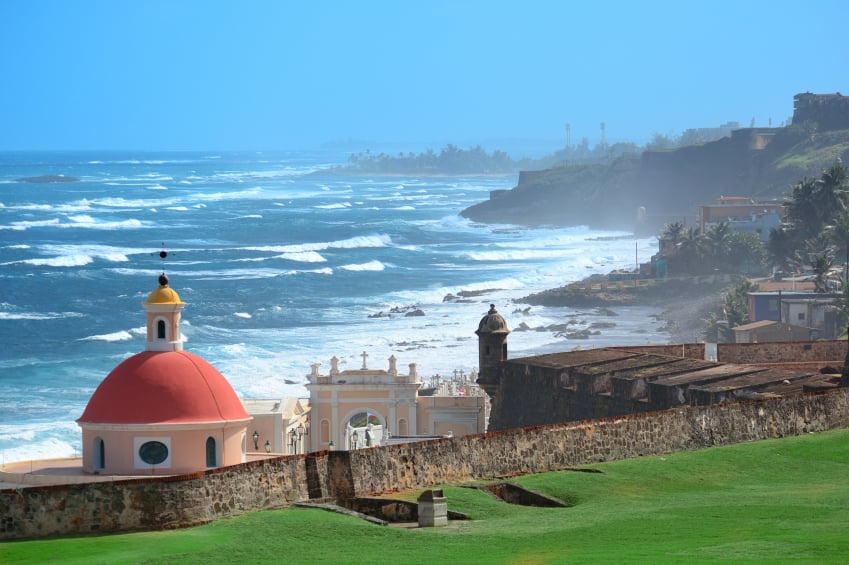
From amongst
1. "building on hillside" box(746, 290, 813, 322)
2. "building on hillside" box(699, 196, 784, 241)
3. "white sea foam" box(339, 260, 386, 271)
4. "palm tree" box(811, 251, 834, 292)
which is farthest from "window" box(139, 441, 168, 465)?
"white sea foam" box(339, 260, 386, 271)

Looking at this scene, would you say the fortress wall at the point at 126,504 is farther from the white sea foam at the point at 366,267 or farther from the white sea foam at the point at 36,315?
the white sea foam at the point at 366,267

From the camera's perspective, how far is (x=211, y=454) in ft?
85.0

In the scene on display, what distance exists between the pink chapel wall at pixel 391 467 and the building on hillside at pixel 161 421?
14.1 feet

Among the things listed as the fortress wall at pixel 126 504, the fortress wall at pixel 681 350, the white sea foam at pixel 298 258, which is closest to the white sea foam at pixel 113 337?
the fortress wall at pixel 681 350

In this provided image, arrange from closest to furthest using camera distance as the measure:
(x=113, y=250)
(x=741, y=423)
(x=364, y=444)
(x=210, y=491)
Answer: (x=210, y=491)
(x=741, y=423)
(x=364, y=444)
(x=113, y=250)

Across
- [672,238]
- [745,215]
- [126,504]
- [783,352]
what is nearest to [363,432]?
[783,352]

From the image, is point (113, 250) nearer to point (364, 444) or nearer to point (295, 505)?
point (364, 444)

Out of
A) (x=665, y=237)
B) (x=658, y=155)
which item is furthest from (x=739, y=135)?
(x=665, y=237)

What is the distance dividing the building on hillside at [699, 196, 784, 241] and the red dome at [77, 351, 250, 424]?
7830cm

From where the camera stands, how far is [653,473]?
23938mm

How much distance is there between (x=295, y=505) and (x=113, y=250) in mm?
109353

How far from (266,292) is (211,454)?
7575cm

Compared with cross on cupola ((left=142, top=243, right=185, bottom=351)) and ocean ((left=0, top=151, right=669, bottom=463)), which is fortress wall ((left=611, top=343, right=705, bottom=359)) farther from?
cross on cupola ((left=142, top=243, right=185, bottom=351))

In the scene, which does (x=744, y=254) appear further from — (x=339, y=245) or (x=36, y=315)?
(x=339, y=245)
